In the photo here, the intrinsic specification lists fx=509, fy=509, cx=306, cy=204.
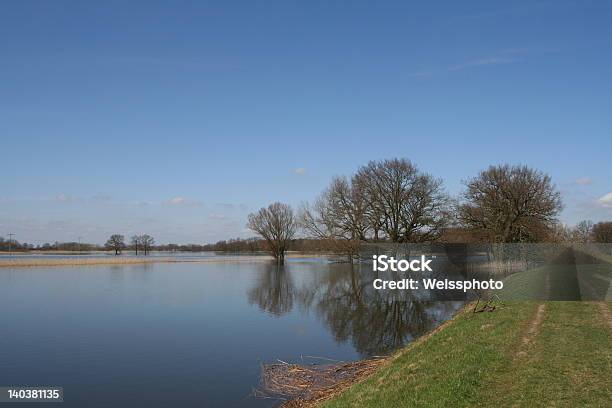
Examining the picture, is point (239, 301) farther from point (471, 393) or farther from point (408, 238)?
point (408, 238)

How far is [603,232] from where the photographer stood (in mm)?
94375

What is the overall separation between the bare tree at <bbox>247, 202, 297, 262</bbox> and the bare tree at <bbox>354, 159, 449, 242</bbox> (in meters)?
40.9

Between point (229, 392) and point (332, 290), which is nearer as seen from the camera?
point (229, 392)

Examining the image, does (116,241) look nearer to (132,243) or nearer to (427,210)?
(132,243)

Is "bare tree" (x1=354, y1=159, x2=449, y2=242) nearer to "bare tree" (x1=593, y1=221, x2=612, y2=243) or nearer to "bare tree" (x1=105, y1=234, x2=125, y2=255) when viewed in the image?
"bare tree" (x1=593, y1=221, x2=612, y2=243)

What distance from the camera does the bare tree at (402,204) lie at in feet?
179

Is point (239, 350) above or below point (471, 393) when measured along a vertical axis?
below

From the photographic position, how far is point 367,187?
186 feet

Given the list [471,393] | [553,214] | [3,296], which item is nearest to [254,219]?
[553,214]

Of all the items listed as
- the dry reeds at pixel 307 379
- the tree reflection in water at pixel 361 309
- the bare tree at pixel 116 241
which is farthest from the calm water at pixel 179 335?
the bare tree at pixel 116 241

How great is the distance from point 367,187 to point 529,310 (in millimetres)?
40299

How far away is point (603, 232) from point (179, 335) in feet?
314

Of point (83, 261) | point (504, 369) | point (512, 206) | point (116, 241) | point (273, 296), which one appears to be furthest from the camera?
point (116, 241)

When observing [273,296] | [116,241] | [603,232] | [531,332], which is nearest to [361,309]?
[273,296]
